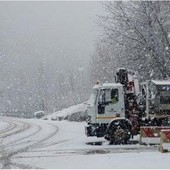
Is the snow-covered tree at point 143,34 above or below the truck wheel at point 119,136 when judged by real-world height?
above

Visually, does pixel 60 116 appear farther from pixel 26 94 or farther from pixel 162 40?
pixel 26 94

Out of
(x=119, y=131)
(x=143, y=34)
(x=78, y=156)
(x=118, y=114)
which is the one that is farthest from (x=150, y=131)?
(x=143, y=34)

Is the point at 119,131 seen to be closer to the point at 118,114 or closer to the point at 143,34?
the point at 118,114

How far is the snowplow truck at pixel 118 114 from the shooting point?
65.0 feet

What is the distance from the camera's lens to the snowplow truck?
19812mm

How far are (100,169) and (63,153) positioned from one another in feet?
14.7

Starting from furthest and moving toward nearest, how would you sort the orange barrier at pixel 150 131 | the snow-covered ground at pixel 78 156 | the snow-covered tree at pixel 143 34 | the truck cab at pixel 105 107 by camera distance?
1. the snow-covered tree at pixel 143 34
2. the truck cab at pixel 105 107
3. the orange barrier at pixel 150 131
4. the snow-covered ground at pixel 78 156

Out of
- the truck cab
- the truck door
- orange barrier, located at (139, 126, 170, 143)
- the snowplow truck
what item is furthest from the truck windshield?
the truck door

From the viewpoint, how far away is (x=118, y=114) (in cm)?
2002

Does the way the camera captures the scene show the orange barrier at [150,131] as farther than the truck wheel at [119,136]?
No

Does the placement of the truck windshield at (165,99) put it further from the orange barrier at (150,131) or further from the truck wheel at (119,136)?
the truck wheel at (119,136)

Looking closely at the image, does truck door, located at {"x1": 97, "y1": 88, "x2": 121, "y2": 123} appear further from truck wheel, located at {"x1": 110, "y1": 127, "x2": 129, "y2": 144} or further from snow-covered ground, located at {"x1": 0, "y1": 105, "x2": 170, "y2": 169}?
snow-covered ground, located at {"x1": 0, "y1": 105, "x2": 170, "y2": 169}

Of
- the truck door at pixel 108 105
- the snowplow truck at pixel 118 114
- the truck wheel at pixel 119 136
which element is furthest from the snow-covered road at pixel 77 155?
the truck door at pixel 108 105

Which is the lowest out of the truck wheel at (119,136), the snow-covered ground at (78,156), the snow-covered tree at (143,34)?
the snow-covered ground at (78,156)
